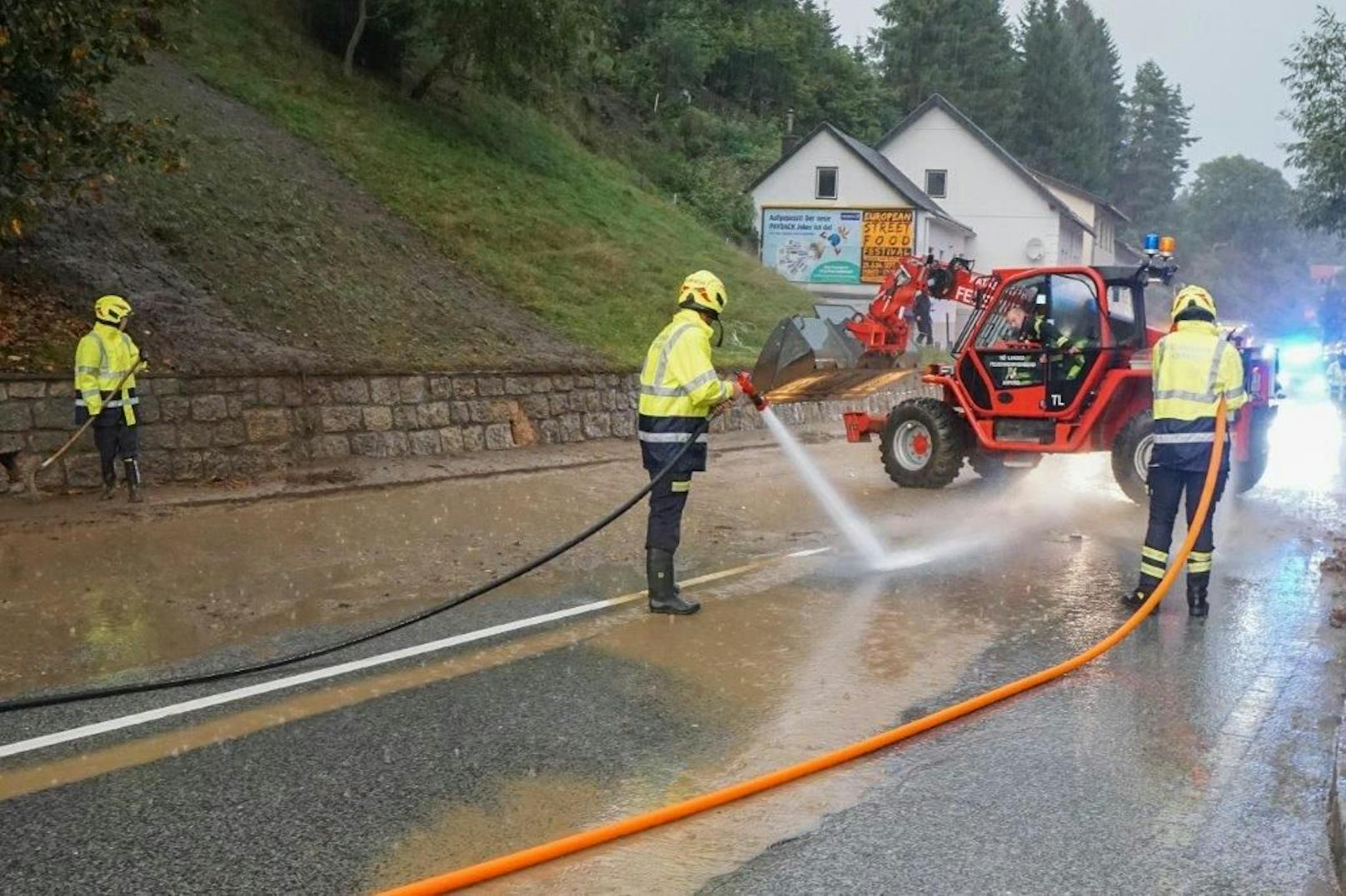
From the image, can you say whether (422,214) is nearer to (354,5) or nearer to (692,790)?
(354,5)

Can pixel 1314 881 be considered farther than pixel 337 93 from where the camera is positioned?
No

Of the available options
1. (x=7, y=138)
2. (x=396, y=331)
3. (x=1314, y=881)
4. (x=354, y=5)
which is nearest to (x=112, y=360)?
(x=7, y=138)

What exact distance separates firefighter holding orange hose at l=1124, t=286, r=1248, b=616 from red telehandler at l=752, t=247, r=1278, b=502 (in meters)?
3.39

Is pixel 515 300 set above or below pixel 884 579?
above

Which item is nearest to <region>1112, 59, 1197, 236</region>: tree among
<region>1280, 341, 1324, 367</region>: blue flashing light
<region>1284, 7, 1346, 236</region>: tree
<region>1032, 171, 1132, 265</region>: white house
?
<region>1032, 171, 1132, 265</region>: white house

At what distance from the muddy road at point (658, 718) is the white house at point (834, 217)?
3580 cm

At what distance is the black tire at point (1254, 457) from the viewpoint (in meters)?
12.6

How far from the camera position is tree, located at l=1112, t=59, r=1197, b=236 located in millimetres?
106312

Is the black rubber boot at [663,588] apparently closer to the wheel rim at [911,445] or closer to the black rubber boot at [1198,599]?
the black rubber boot at [1198,599]

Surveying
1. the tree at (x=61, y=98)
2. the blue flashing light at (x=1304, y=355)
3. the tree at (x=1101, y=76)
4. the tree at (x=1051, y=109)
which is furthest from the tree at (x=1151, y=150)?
the tree at (x=61, y=98)

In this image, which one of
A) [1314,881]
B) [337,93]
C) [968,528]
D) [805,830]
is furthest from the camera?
[337,93]

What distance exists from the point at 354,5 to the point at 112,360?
1721 centimetres

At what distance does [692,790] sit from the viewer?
15.5 ft

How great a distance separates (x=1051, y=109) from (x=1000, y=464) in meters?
80.9
